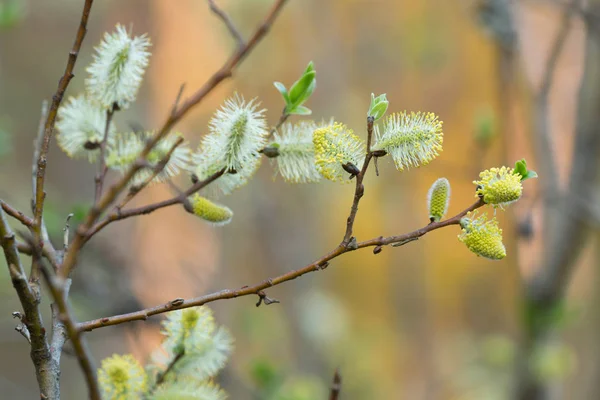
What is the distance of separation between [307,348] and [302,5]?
173cm

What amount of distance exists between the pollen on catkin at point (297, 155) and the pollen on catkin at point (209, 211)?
0.20 ft

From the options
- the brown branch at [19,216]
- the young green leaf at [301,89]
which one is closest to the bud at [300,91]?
the young green leaf at [301,89]

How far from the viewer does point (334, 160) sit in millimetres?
502

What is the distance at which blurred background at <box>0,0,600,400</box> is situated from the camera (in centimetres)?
148

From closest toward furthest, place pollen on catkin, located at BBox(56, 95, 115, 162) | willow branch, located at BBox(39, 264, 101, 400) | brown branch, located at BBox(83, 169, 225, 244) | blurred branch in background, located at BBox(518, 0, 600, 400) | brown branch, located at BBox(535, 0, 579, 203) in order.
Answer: willow branch, located at BBox(39, 264, 101, 400)
brown branch, located at BBox(83, 169, 225, 244)
pollen on catkin, located at BBox(56, 95, 115, 162)
brown branch, located at BBox(535, 0, 579, 203)
blurred branch in background, located at BBox(518, 0, 600, 400)

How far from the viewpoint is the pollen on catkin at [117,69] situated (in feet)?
1.89

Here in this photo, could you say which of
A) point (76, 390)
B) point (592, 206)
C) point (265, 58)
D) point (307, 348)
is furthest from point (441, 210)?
point (76, 390)

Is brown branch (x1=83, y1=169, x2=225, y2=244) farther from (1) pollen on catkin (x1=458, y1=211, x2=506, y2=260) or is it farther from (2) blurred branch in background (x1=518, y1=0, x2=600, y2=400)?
(2) blurred branch in background (x1=518, y1=0, x2=600, y2=400)

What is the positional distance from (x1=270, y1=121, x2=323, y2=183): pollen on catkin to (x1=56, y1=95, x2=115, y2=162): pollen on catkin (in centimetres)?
18

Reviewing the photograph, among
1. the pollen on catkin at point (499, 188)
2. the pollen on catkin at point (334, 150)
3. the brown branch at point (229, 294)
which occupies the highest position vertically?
the pollen on catkin at point (334, 150)

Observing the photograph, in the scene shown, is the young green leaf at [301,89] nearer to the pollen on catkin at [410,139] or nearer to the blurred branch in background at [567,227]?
the pollen on catkin at [410,139]

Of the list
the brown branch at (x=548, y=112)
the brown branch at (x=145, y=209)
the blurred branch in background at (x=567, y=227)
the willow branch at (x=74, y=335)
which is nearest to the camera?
the willow branch at (x=74, y=335)

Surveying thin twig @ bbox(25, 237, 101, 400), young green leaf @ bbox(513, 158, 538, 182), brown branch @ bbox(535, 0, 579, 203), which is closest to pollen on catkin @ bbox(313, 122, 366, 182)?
young green leaf @ bbox(513, 158, 538, 182)

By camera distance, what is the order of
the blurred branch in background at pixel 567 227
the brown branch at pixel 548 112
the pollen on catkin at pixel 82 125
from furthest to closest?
the blurred branch in background at pixel 567 227, the brown branch at pixel 548 112, the pollen on catkin at pixel 82 125
